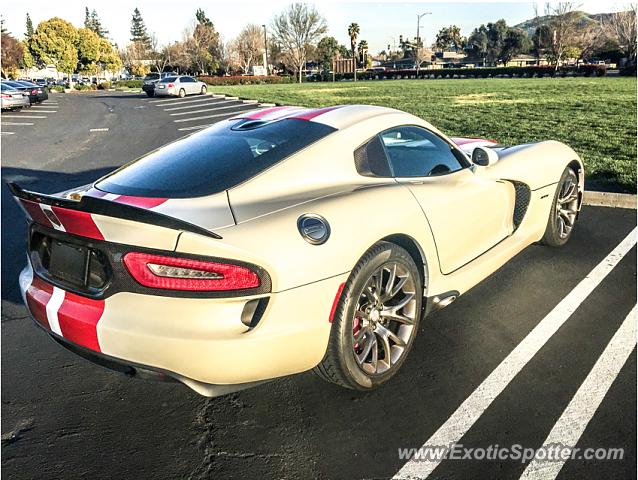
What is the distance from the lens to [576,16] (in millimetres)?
74375

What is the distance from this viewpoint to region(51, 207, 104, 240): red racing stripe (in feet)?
6.88

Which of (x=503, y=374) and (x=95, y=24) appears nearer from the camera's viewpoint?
(x=503, y=374)

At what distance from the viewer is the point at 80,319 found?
2.26m

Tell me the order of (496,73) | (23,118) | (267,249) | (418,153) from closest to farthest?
(267,249) < (418,153) < (23,118) < (496,73)

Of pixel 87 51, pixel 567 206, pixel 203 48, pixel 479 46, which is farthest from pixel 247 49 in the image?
pixel 567 206

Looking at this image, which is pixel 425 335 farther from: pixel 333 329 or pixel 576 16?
pixel 576 16

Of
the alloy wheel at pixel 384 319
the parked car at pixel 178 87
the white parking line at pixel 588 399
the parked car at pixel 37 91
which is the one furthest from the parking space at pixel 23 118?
the white parking line at pixel 588 399

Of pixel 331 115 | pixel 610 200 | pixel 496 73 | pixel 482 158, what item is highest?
pixel 496 73

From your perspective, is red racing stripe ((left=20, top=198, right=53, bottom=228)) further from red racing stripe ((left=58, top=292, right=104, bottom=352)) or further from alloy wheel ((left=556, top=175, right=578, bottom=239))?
alloy wheel ((left=556, top=175, right=578, bottom=239))

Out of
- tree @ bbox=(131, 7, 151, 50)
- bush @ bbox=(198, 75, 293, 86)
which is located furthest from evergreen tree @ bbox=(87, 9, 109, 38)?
bush @ bbox=(198, 75, 293, 86)

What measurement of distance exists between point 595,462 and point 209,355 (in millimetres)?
1721

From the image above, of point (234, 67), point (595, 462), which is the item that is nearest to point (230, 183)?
point (595, 462)

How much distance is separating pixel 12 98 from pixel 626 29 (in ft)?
215

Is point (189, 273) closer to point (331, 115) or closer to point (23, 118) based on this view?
point (331, 115)
